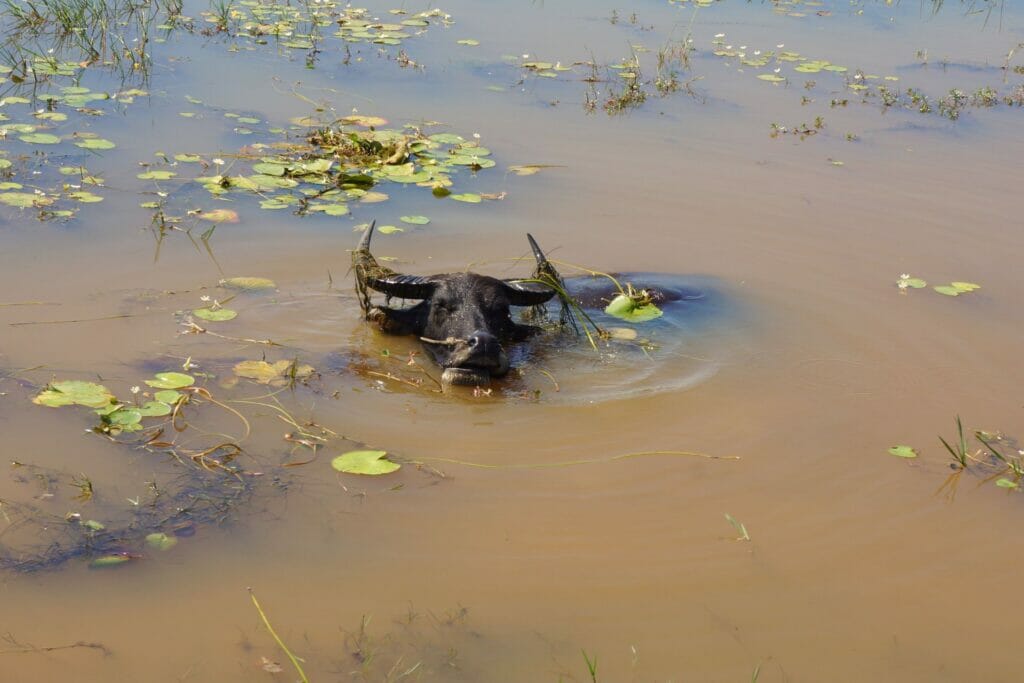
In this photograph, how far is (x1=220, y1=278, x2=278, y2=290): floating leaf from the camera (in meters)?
5.55

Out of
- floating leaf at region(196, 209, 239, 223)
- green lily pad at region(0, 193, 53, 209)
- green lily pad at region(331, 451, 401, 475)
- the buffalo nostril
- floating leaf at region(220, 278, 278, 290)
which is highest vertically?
green lily pad at region(0, 193, 53, 209)

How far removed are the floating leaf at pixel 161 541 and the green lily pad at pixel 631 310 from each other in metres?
2.98

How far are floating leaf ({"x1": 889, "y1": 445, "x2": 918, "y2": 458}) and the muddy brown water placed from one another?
0.06m

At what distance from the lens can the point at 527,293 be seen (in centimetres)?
527

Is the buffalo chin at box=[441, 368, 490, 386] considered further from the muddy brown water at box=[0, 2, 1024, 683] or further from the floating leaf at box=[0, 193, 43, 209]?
the floating leaf at box=[0, 193, 43, 209]

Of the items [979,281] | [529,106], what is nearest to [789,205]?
[979,281]

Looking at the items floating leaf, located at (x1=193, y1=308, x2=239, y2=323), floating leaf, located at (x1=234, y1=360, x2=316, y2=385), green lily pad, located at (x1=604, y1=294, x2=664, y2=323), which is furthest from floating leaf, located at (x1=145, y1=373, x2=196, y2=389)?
green lily pad, located at (x1=604, y1=294, x2=664, y2=323)

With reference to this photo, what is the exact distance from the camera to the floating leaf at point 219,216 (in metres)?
6.34

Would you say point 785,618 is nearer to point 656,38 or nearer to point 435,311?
point 435,311

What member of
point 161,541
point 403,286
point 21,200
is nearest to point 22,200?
point 21,200

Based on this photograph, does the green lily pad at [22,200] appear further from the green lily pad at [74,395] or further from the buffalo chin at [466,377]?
the buffalo chin at [466,377]

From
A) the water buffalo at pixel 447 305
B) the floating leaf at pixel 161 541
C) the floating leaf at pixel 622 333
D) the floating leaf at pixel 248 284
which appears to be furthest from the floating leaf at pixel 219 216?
the floating leaf at pixel 161 541

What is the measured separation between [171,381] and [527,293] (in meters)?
1.82

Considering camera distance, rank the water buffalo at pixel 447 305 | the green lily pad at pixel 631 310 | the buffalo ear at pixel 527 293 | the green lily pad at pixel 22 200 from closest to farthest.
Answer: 1. the water buffalo at pixel 447 305
2. the buffalo ear at pixel 527 293
3. the green lily pad at pixel 631 310
4. the green lily pad at pixel 22 200
